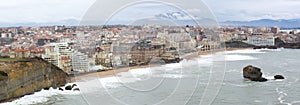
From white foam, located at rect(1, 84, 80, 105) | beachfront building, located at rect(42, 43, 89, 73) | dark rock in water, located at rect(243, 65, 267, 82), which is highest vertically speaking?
beachfront building, located at rect(42, 43, 89, 73)

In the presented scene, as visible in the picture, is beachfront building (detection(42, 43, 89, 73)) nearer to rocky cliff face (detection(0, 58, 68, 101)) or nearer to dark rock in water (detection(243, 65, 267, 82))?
rocky cliff face (detection(0, 58, 68, 101))

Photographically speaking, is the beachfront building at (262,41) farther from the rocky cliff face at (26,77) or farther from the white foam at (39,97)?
the white foam at (39,97)

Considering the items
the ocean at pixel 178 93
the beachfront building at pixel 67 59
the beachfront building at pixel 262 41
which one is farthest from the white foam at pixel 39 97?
the beachfront building at pixel 262 41

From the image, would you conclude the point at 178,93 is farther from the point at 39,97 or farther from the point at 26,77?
the point at 26,77

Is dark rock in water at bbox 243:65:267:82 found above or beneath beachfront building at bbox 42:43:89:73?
beneath

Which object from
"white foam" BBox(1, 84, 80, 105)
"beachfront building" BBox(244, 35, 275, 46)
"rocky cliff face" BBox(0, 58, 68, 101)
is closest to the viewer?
"white foam" BBox(1, 84, 80, 105)

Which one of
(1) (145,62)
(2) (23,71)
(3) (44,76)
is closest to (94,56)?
(1) (145,62)

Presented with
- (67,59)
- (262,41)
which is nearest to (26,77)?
(67,59)

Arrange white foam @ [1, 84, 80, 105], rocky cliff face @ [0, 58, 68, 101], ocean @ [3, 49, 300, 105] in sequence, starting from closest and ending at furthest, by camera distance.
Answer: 1. ocean @ [3, 49, 300, 105]
2. white foam @ [1, 84, 80, 105]
3. rocky cliff face @ [0, 58, 68, 101]

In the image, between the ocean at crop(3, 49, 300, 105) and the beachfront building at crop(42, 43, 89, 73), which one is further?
the beachfront building at crop(42, 43, 89, 73)

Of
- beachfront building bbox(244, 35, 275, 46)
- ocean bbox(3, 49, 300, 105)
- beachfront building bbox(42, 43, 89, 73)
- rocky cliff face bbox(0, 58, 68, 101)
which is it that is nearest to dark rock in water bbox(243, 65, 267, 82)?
ocean bbox(3, 49, 300, 105)
